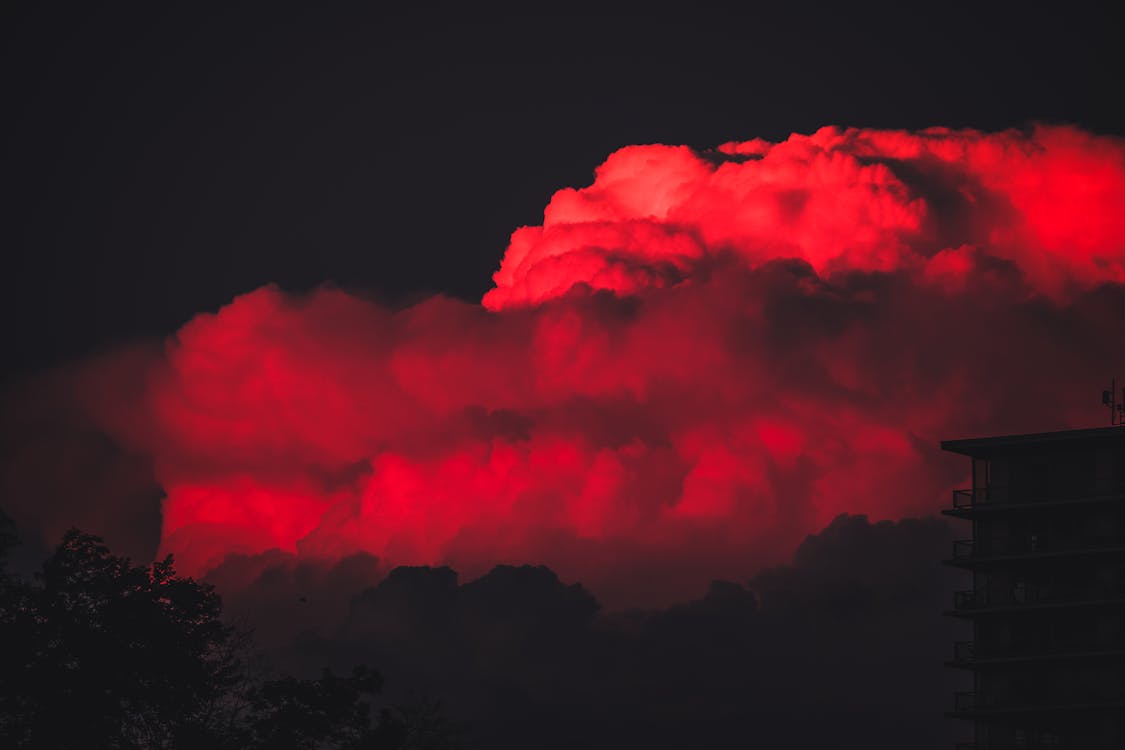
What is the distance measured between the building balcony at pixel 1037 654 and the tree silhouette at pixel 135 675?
173 feet

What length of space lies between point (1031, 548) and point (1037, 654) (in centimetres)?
710

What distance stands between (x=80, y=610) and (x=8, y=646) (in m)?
4.43

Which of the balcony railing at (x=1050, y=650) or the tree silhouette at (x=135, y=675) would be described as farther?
the balcony railing at (x=1050, y=650)

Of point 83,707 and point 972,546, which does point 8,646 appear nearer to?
point 83,707

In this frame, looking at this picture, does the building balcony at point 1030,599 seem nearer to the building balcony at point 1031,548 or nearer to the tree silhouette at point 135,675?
the building balcony at point 1031,548

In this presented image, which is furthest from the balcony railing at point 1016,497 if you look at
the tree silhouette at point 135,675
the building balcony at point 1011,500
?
the tree silhouette at point 135,675

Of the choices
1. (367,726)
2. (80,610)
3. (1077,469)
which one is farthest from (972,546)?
(80,610)

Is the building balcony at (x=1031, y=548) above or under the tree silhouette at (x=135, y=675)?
above

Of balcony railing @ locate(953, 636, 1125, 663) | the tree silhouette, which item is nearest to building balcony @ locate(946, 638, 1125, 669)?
balcony railing @ locate(953, 636, 1125, 663)

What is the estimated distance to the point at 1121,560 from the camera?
154 metres

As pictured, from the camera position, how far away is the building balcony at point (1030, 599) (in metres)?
153

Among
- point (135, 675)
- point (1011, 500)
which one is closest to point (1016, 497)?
point (1011, 500)

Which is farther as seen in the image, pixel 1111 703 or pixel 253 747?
pixel 1111 703

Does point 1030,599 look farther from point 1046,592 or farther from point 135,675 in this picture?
point 135,675
